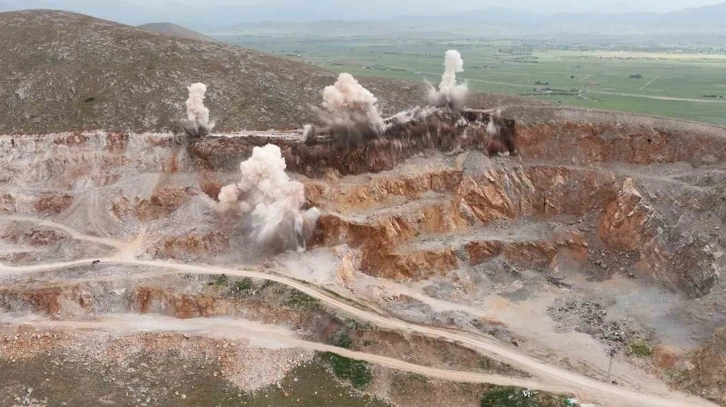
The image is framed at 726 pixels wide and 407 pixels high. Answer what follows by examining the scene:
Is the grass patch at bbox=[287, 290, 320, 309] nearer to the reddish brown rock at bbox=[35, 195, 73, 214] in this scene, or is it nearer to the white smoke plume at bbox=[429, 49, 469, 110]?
the reddish brown rock at bbox=[35, 195, 73, 214]

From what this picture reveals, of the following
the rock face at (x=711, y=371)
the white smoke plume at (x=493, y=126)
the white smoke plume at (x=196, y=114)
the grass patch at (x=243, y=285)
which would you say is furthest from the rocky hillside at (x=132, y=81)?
the rock face at (x=711, y=371)

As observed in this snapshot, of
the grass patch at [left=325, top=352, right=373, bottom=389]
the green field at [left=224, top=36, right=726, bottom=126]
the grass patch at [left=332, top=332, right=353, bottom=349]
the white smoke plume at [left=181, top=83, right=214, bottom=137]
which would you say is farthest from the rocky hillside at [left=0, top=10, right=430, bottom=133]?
the green field at [left=224, top=36, right=726, bottom=126]

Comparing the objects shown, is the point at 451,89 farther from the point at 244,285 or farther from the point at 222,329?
the point at 222,329

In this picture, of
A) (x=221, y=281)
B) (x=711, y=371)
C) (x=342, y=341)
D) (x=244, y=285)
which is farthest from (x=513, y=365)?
(x=221, y=281)

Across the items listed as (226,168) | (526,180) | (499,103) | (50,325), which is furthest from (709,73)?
(50,325)

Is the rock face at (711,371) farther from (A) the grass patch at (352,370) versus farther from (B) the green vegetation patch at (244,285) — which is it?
(B) the green vegetation patch at (244,285)

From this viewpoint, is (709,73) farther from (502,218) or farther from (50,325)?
(50,325)
